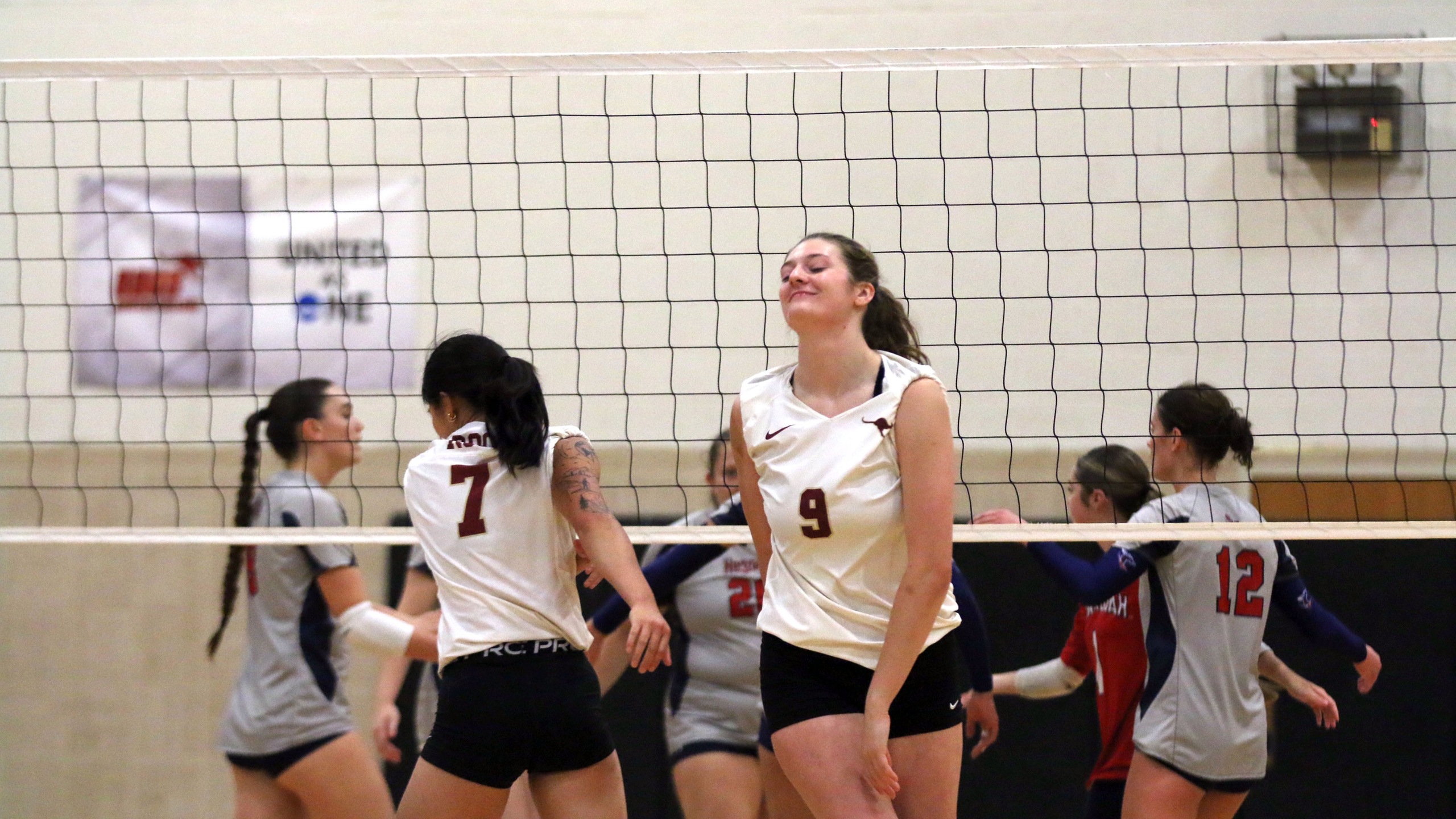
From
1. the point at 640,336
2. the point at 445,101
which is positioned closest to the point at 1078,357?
the point at 640,336

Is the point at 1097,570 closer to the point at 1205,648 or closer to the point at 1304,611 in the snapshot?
the point at 1205,648

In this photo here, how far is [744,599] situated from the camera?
4.00 metres

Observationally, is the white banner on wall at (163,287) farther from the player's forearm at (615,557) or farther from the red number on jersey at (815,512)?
the red number on jersey at (815,512)

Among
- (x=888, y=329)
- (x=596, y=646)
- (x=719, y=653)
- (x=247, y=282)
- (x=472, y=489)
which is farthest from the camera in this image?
(x=247, y=282)

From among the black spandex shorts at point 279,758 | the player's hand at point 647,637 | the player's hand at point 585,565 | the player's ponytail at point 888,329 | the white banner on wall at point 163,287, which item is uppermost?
the white banner on wall at point 163,287

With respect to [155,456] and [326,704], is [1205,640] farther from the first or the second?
[155,456]

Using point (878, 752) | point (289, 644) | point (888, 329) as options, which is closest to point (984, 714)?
point (888, 329)

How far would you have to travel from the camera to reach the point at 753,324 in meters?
5.89

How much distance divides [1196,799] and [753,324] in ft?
9.85

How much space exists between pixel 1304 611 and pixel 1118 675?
0.57 meters

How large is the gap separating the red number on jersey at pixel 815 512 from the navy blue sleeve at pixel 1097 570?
125 centimetres

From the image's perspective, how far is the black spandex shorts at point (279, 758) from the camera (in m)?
4.04

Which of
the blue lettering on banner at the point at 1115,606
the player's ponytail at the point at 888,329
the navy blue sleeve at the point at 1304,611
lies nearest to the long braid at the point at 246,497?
the player's ponytail at the point at 888,329

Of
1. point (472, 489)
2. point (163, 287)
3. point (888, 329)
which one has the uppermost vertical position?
point (163, 287)
